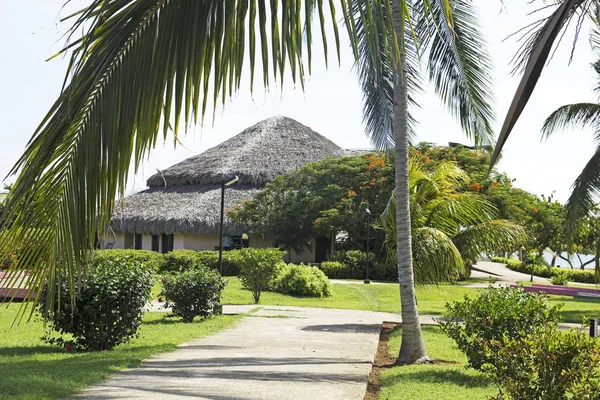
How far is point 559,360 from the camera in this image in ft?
15.9

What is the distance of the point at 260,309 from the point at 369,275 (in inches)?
527

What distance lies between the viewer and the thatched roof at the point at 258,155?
3716 centimetres

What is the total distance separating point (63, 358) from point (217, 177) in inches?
1126

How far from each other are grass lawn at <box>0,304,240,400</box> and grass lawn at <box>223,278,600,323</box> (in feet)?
17.0

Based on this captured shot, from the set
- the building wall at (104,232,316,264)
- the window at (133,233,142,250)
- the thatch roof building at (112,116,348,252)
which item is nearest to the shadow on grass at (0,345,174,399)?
the thatch roof building at (112,116,348,252)

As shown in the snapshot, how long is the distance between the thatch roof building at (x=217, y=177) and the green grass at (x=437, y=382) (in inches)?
974

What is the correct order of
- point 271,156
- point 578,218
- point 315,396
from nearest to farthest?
point 315,396
point 578,218
point 271,156

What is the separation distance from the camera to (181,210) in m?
34.0

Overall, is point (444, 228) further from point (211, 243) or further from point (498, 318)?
point (211, 243)

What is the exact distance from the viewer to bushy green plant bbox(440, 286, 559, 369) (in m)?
7.61

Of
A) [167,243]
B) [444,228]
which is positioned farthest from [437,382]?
[167,243]

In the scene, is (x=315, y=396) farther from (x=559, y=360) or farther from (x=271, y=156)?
(x=271, y=156)

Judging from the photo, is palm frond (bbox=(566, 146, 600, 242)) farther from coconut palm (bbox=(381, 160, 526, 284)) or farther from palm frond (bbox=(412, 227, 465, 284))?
palm frond (bbox=(412, 227, 465, 284))

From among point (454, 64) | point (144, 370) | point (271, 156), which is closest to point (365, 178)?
point (271, 156)
